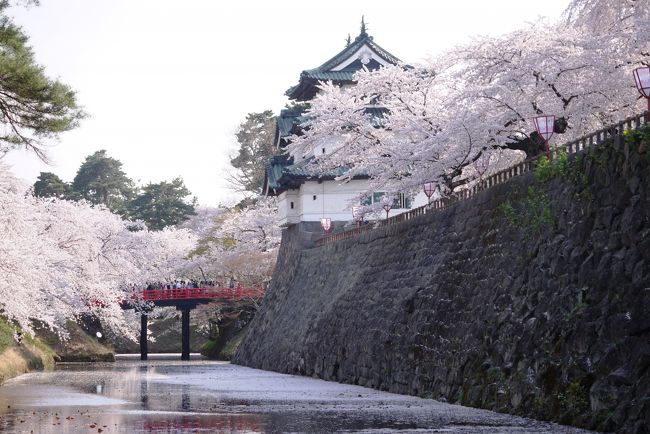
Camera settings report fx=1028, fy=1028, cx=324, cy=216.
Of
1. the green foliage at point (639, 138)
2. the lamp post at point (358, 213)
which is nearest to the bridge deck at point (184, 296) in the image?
the lamp post at point (358, 213)

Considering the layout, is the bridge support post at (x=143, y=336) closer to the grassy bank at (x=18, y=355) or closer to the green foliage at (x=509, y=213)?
the grassy bank at (x=18, y=355)

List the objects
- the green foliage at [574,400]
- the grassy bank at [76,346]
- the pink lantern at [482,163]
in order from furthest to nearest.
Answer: the grassy bank at [76,346]
the pink lantern at [482,163]
the green foliage at [574,400]

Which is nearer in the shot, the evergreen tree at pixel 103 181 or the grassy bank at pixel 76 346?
the grassy bank at pixel 76 346

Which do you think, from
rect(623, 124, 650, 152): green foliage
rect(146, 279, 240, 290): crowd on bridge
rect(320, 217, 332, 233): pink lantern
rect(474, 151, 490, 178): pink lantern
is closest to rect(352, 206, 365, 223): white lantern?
rect(320, 217, 332, 233): pink lantern

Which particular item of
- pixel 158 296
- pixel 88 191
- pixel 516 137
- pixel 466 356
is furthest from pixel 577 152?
pixel 88 191

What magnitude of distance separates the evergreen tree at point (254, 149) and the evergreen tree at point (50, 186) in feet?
59.8

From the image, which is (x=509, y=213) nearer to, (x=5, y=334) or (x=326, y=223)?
(x=5, y=334)

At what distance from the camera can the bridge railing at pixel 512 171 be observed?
1636 centimetres

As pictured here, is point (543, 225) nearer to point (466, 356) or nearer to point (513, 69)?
point (466, 356)

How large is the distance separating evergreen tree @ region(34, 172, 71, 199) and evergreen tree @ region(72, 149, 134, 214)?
853cm

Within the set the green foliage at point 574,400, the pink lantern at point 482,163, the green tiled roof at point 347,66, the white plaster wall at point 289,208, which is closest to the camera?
the green foliage at point 574,400

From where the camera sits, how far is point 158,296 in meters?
59.6

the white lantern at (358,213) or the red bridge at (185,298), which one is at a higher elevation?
the white lantern at (358,213)

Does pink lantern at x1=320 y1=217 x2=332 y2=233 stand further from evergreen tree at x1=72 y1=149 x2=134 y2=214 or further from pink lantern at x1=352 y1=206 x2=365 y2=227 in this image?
evergreen tree at x1=72 y1=149 x2=134 y2=214
